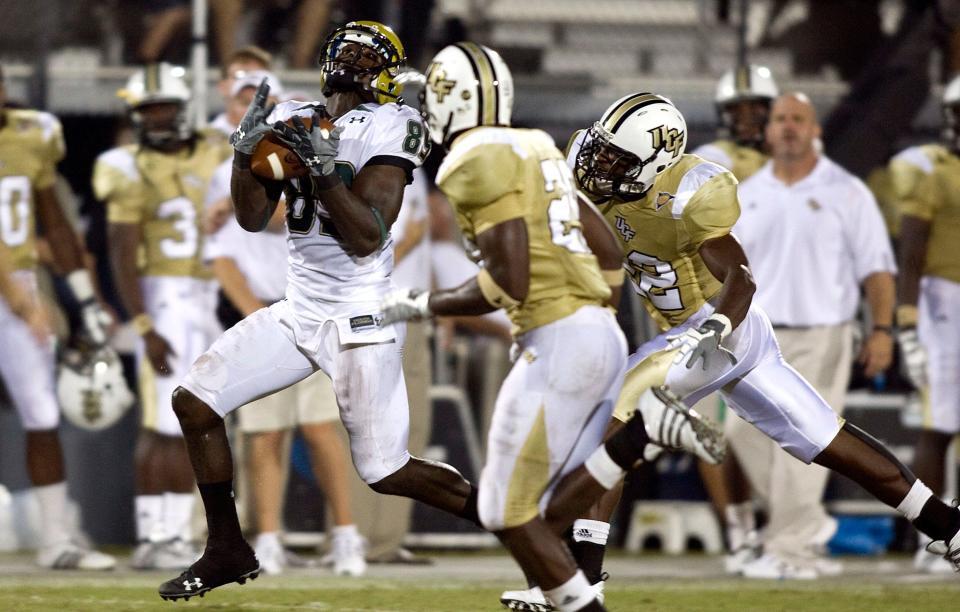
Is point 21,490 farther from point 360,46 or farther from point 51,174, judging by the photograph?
point 360,46

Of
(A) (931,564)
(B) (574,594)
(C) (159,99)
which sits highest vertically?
(C) (159,99)

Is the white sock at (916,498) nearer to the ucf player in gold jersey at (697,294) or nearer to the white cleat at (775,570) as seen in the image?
the ucf player in gold jersey at (697,294)

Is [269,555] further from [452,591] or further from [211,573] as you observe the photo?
[211,573]

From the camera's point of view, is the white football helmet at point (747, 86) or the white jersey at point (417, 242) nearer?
the white jersey at point (417, 242)

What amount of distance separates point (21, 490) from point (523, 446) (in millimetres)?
3972

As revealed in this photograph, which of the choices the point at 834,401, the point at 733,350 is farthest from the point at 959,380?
the point at 733,350

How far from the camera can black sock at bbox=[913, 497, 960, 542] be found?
18.0ft

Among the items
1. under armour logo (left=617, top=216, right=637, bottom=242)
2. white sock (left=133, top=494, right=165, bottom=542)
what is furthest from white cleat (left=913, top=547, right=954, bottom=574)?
white sock (left=133, top=494, right=165, bottom=542)

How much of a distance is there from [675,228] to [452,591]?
68.9 inches

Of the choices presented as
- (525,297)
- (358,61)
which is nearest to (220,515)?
(525,297)

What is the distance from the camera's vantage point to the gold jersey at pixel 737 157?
24.9 ft

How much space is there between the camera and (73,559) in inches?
278

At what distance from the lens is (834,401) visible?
736 cm

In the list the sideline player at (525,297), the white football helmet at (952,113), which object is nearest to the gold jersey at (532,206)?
the sideline player at (525,297)
